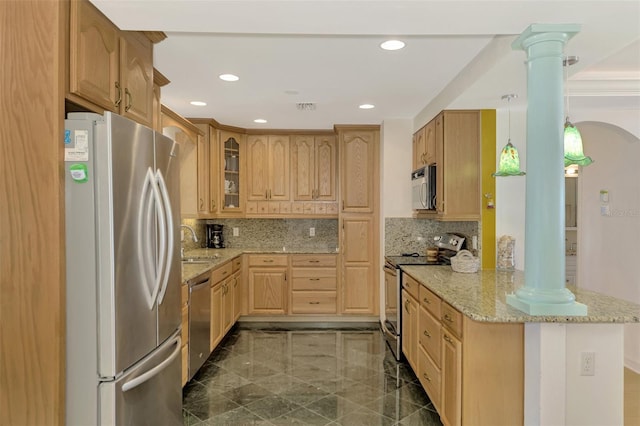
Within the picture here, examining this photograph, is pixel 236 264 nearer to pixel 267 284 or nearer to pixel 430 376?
pixel 267 284

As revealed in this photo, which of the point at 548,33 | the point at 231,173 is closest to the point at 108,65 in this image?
the point at 548,33

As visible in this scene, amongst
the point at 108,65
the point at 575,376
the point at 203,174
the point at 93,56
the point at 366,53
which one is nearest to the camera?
the point at 93,56

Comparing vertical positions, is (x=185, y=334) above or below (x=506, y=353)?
below

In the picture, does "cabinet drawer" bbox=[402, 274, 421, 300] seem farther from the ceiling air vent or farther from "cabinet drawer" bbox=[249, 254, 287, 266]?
the ceiling air vent

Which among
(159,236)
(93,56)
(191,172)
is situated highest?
(93,56)

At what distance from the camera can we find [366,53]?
2.55 m

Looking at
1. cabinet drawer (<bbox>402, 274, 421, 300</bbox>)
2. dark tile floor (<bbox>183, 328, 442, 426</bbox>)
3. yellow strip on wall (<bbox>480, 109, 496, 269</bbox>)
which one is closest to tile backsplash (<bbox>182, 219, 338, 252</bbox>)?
dark tile floor (<bbox>183, 328, 442, 426</bbox>)

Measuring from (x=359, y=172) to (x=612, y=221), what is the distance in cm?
260

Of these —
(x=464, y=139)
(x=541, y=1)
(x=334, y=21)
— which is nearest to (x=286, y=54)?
(x=334, y=21)

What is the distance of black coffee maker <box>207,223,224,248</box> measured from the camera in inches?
203

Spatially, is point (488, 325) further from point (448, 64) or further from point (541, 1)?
point (448, 64)

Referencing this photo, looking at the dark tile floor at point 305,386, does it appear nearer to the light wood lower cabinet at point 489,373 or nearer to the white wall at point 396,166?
the light wood lower cabinet at point 489,373

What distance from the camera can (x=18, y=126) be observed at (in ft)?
5.24

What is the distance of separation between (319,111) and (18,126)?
2.85 meters
